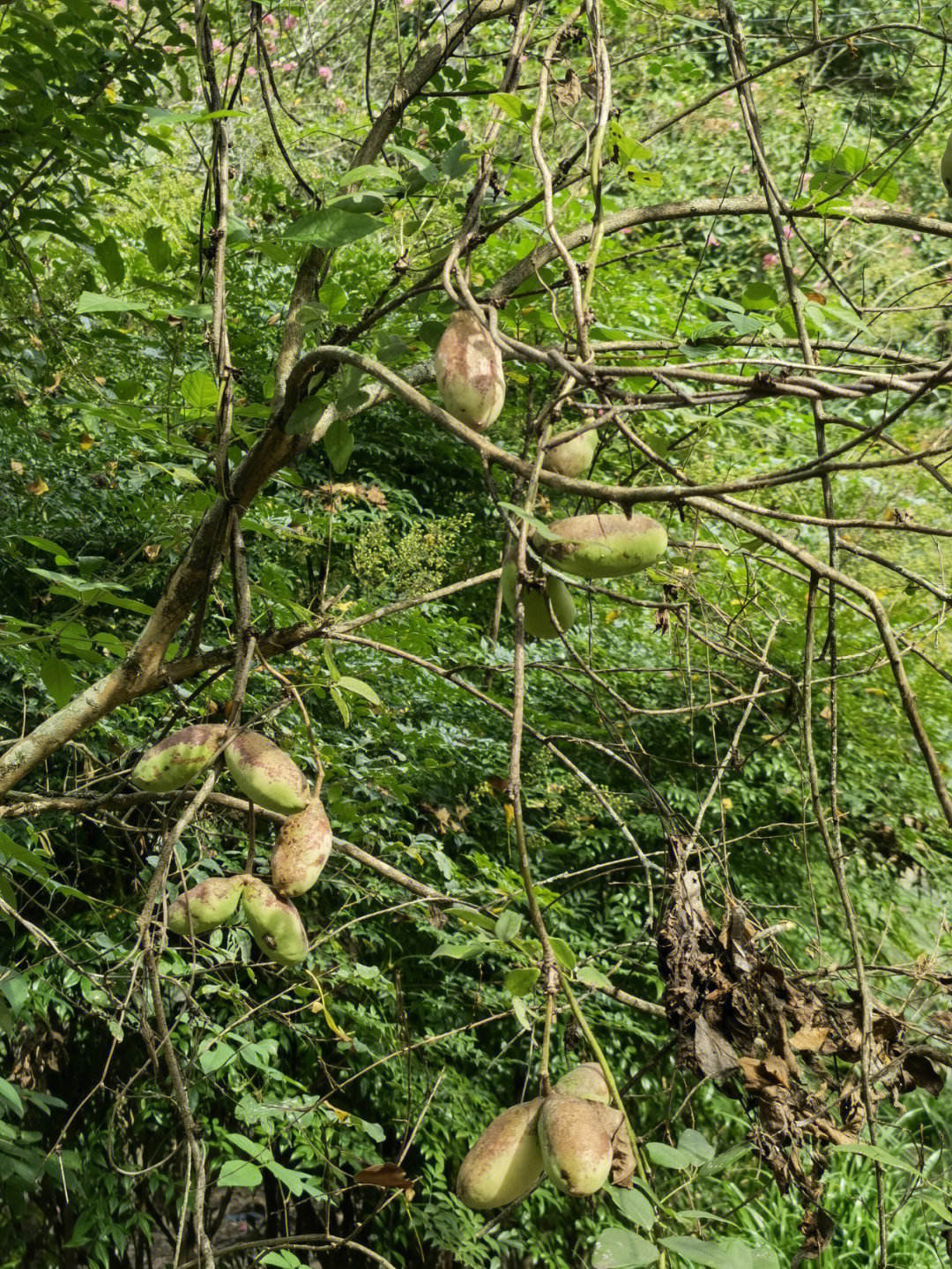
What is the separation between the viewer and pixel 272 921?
89 cm

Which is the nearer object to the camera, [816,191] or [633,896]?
[816,191]

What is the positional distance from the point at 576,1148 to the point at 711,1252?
0.09 meters

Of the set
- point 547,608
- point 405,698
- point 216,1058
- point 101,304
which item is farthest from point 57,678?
point 405,698

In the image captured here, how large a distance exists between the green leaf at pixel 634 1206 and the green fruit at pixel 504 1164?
0.20 ft

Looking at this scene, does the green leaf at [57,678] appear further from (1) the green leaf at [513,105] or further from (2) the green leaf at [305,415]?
(1) the green leaf at [513,105]

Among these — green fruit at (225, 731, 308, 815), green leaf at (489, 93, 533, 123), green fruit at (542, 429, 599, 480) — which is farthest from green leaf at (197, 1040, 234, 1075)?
green leaf at (489, 93, 533, 123)

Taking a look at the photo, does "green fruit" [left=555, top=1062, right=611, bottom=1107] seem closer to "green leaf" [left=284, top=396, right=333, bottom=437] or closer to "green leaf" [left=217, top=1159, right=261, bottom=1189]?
"green leaf" [left=284, top=396, right=333, bottom=437]

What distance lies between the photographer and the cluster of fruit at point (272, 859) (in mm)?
875

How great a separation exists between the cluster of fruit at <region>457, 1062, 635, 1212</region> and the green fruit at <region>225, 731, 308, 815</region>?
0.28 metres

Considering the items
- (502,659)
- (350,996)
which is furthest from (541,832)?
(350,996)

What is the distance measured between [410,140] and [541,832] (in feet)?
5.32

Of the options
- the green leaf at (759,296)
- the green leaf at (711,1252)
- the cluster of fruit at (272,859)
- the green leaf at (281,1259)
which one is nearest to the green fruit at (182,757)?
the cluster of fruit at (272,859)

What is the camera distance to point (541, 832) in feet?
9.14

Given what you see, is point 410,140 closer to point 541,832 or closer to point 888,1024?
point 888,1024
